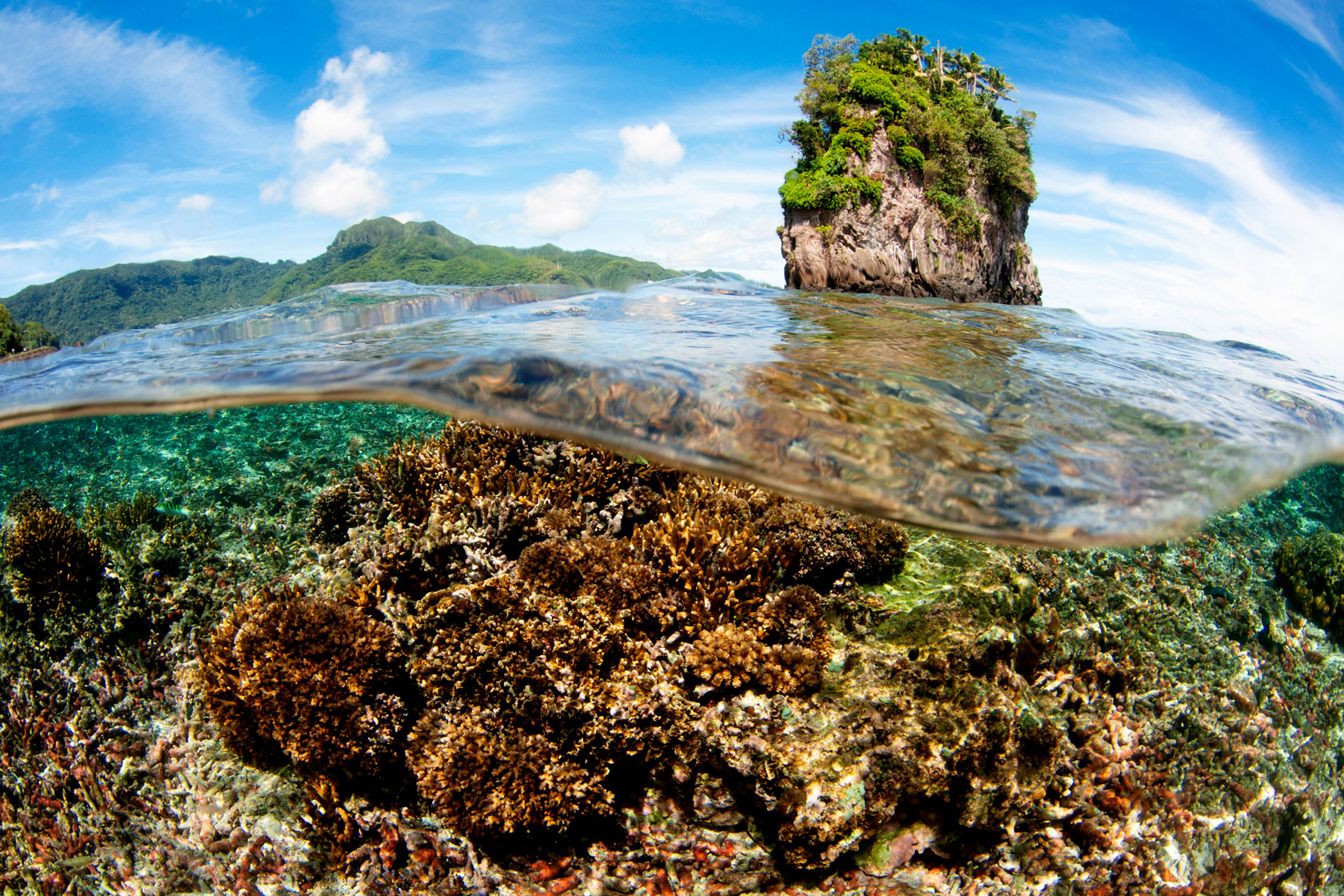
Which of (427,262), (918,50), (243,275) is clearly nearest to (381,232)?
(243,275)

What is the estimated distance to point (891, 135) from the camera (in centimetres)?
2238

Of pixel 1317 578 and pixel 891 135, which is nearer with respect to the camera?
pixel 1317 578

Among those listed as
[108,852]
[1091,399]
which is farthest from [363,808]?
[1091,399]

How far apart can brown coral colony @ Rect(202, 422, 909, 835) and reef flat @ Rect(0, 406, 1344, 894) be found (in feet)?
0.10

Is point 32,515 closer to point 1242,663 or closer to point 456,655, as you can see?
point 456,655

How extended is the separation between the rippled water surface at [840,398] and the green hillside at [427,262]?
4118 cm

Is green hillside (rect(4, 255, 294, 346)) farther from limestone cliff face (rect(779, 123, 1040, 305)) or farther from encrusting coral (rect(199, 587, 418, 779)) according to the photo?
encrusting coral (rect(199, 587, 418, 779))

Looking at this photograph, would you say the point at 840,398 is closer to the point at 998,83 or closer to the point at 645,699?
the point at 645,699

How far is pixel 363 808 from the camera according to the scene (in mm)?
5234

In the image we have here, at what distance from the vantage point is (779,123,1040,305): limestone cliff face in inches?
852

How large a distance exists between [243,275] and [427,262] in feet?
234

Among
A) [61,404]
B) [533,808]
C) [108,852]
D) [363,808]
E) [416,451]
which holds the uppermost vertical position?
[61,404]

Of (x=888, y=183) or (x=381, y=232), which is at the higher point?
(x=381, y=232)

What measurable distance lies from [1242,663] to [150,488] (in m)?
14.0
